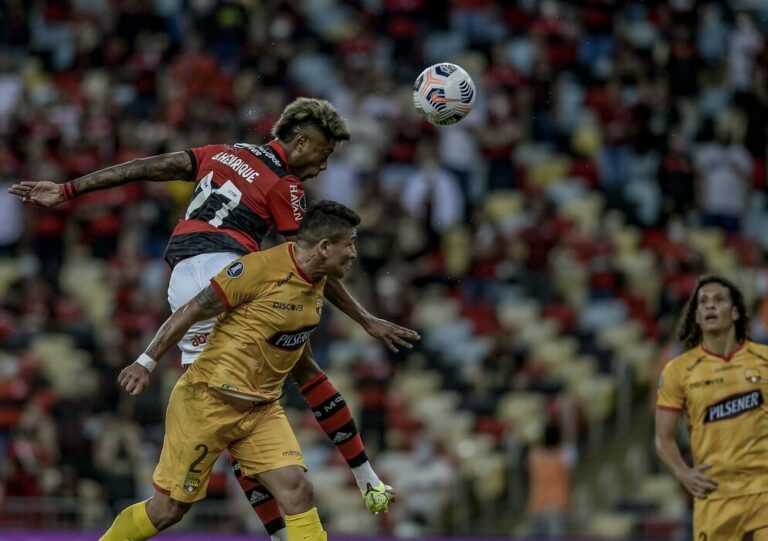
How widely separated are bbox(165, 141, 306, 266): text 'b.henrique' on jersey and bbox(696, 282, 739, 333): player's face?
2.81 metres

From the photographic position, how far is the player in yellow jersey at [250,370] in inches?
356

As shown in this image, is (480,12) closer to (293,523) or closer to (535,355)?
(535,355)

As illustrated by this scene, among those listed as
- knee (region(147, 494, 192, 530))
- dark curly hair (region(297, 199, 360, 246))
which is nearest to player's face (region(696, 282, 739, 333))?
dark curly hair (region(297, 199, 360, 246))

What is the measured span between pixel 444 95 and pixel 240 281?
2093 mm

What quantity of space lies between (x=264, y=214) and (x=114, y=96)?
11.9m

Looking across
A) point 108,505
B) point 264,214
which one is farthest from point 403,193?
point 264,214

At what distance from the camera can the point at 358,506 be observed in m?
16.3

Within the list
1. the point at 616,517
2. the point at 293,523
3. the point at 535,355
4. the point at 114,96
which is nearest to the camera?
the point at 293,523

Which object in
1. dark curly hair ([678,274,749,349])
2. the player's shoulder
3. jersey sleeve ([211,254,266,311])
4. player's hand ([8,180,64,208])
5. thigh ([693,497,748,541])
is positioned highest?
player's hand ([8,180,64,208])

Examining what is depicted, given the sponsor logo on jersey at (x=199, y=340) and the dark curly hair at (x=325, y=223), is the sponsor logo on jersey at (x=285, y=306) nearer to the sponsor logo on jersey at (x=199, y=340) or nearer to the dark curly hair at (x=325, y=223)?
the dark curly hair at (x=325, y=223)

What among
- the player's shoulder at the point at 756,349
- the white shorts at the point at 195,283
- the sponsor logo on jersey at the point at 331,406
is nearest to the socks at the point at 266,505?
the sponsor logo on jersey at the point at 331,406

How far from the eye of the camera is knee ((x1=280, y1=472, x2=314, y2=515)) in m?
9.16

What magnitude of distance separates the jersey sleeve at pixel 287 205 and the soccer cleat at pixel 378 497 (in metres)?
1.64

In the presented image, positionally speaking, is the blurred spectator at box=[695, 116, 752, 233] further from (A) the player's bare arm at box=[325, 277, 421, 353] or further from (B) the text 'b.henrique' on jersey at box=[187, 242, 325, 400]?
(B) the text 'b.henrique' on jersey at box=[187, 242, 325, 400]
